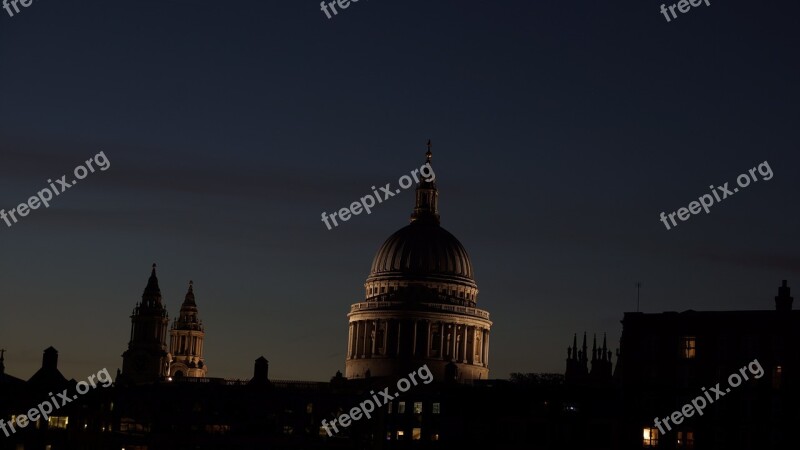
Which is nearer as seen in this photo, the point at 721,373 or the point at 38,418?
the point at 721,373

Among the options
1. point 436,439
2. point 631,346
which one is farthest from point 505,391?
point 631,346

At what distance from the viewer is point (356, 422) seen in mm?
182000

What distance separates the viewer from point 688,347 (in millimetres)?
152500

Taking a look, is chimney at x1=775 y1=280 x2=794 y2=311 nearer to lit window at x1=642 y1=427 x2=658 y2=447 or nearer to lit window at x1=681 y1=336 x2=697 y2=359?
lit window at x1=681 y1=336 x2=697 y2=359

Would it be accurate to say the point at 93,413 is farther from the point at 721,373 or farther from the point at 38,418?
the point at 721,373

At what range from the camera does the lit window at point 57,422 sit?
165750 mm

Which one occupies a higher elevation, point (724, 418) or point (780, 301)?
point (780, 301)

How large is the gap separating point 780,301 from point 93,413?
215 feet
